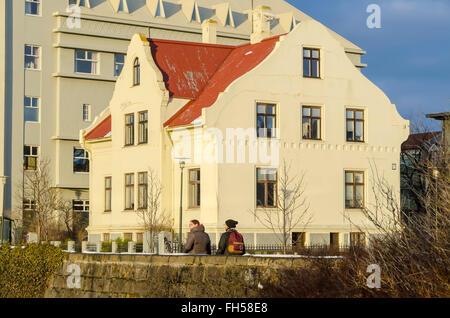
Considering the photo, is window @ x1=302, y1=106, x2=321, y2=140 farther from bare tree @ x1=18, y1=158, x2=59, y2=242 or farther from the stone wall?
bare tree @ x1=18, y1=158, x2=59, y2=242

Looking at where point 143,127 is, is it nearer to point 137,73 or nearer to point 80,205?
point 137,73

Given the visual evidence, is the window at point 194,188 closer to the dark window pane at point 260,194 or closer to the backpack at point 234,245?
the dark window pane at point 260,194

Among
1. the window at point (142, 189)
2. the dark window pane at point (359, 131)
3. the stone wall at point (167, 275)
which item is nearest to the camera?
the stone wall at point (167, 275)

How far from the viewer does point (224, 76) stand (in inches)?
1852

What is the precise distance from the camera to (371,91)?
4709 centimetres

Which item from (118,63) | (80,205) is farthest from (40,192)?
(118,63)

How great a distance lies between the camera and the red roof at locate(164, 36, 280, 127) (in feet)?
146

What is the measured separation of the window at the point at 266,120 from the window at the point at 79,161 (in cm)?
3167

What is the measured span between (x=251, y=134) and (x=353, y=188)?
239 inches

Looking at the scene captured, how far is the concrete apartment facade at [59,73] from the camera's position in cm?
7088

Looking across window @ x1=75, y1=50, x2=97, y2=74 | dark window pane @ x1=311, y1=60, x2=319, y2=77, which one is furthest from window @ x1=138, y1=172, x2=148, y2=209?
window @ x1=75, y1=50, x2=97, y2=74

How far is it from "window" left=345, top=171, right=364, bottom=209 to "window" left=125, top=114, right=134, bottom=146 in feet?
34.7

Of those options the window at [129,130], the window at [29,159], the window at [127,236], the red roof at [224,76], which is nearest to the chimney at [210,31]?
the red roof at [224,76]
